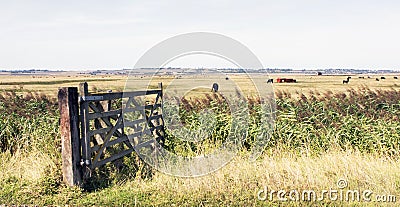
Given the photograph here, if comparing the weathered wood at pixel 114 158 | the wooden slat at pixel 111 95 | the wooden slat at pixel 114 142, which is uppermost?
the wooden slat at pixel 111 95

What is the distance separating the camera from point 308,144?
9883 mm

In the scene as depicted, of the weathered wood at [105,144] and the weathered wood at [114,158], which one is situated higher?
Answer: the weathered wood at [105,144]

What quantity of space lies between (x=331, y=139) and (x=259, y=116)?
9.08 ft

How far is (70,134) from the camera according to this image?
720 centimetres

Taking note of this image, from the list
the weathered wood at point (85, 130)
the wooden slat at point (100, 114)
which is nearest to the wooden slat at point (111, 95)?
the weathered wood at point (85, 130)

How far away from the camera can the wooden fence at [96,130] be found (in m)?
7.23

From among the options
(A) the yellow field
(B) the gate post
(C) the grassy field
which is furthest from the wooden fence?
(A) the yellow field

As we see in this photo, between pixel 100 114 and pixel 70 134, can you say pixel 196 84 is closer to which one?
pixel 100 114

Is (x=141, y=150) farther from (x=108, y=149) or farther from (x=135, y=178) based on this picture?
(x=135, y=178)

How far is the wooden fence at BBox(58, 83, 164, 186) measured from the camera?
23.7 ft

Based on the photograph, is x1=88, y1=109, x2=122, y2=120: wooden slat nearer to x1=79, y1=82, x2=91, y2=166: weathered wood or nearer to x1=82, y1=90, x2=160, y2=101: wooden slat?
x1=79, y1=82, x2=91, y2=166: weathered wood

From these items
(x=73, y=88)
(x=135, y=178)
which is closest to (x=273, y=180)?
(x=135, y=178)

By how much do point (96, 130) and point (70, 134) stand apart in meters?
0.68

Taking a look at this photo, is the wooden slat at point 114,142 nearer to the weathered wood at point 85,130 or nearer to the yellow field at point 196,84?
the weathered wood at point 85,130
